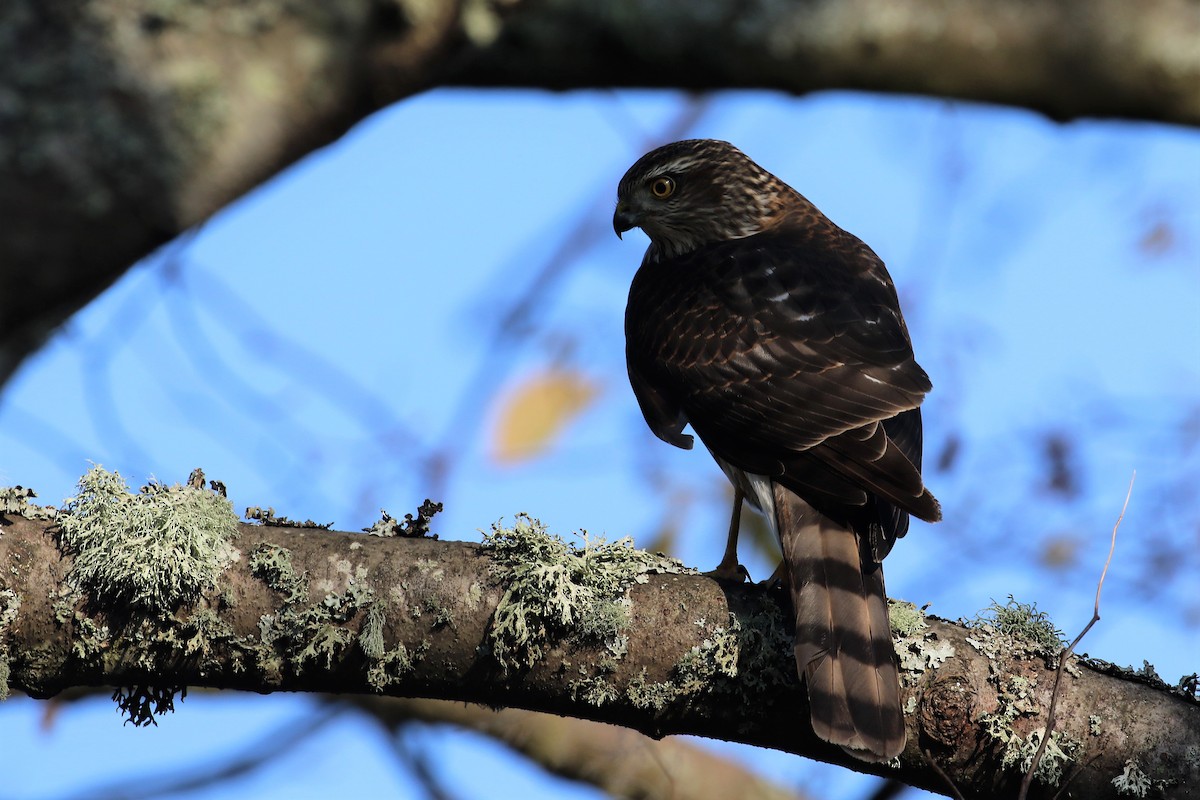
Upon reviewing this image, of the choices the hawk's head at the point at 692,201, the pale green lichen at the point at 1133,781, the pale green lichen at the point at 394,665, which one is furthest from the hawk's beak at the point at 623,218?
the pale green lichen at the point at 1133,781

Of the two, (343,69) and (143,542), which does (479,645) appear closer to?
(143,542)

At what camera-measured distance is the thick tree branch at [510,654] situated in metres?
3.22

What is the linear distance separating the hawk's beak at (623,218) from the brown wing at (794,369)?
59cm

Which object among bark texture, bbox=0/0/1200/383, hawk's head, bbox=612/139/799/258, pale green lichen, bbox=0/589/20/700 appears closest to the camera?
bark texture, bbox=0/0/1200/383

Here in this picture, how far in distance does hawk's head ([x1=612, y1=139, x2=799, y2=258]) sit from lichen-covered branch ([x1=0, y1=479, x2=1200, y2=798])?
2825 millimetres

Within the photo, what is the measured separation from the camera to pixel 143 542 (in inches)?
127

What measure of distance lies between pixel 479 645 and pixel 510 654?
83 mm

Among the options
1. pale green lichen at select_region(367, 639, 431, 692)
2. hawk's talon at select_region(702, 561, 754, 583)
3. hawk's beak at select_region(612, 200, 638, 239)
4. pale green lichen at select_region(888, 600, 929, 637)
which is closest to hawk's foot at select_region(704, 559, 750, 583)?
hawk's talon at select_region(702, 561, 754, 583)

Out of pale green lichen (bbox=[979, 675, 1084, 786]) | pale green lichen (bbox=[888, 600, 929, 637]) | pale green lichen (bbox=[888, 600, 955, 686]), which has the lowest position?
pale green lichen (bbox=[979, 675, 1084, 786])

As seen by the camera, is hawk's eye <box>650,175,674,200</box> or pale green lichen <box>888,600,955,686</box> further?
hawk's eye <box>650,175,674,200</box>

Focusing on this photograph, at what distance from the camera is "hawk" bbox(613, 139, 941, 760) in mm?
3447

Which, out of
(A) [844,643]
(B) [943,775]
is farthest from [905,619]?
(B) [943,775]

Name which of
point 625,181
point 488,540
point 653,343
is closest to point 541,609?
point 488,540

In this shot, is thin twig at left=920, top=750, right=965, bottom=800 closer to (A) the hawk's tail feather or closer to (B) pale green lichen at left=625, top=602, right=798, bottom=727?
(A) the hawk's tail feather
